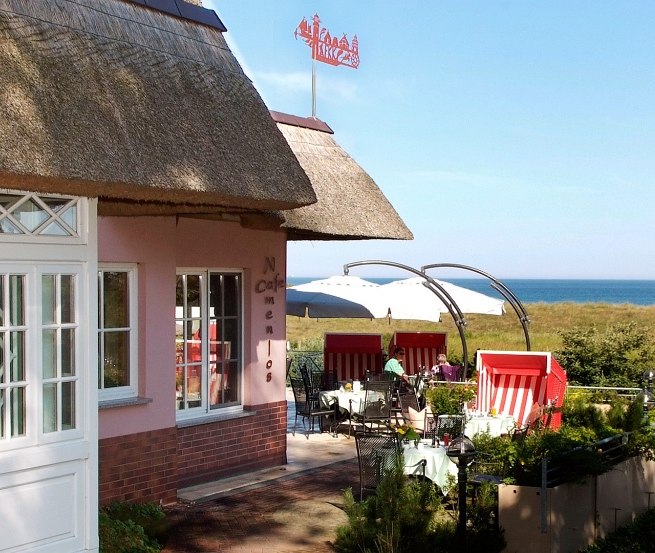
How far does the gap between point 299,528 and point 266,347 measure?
2.96 meters

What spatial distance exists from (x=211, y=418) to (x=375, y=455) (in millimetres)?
2295

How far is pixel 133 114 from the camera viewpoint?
731 cm

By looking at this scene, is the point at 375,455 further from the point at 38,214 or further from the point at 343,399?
the point at 343,399

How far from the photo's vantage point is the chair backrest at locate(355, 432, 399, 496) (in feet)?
28.4

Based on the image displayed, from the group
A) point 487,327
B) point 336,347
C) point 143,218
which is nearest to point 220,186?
point 143,218

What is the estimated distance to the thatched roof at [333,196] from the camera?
1121 centimetres

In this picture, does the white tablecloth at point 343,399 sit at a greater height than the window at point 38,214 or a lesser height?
lesser

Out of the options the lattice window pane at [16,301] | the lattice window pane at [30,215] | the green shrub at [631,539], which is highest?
the lattice window pane at [30,215]

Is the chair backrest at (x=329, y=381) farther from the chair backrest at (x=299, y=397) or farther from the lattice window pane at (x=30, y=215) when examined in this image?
the lattice window pane at (x=30, y=215)

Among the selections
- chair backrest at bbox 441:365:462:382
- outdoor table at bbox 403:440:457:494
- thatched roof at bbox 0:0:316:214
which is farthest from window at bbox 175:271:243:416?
chair backrest at bbox 441:365:462:382

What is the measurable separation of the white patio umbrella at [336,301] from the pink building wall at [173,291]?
4.27 meters

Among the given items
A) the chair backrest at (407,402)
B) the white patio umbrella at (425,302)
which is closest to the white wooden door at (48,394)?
the chair backrest at (407,402)

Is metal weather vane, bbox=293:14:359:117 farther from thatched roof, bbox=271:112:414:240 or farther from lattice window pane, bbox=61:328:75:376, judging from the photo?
lattice window pane, bbox=61:328:75:376

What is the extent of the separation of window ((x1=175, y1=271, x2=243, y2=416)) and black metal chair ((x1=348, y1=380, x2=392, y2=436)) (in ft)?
9.27
